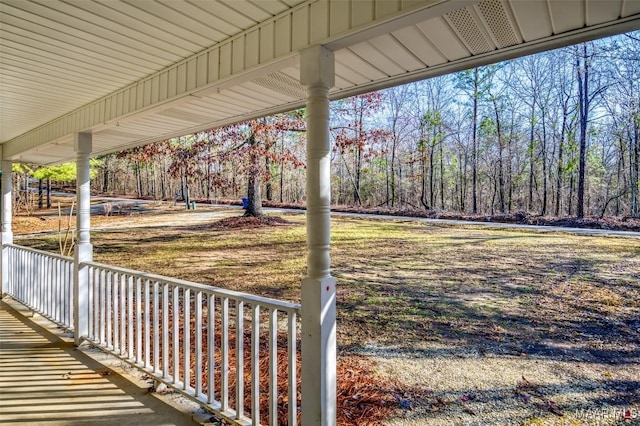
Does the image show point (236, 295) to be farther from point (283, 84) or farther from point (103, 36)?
point (103, 36)

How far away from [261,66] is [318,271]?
A: 125cm

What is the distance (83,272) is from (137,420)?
6.58 feet

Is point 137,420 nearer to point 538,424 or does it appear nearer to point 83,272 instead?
point 83,272

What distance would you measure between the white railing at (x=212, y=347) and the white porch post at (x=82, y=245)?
0.28ft

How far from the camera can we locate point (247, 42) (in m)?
2.27

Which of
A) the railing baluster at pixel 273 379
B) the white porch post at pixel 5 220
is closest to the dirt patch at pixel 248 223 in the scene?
the white porch post at pixel 5 220

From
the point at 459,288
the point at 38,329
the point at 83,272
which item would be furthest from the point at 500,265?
the point at 38,329

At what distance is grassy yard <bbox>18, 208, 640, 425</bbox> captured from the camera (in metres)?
3.27

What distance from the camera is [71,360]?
11.3 feet

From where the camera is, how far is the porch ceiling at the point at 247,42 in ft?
5.60

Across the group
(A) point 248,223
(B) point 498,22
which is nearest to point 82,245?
(B) point 498,22

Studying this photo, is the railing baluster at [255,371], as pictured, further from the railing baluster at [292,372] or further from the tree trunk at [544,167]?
the tree trunk at [544,167]

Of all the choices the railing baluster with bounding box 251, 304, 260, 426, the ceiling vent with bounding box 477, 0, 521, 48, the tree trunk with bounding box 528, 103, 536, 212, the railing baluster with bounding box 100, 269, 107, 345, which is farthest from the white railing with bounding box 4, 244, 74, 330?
the tree trunk with bounding box 528, 103, 536, 212

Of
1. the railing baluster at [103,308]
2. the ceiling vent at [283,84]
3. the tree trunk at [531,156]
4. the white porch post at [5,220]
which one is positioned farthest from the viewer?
the tree trunk at [531,156]
